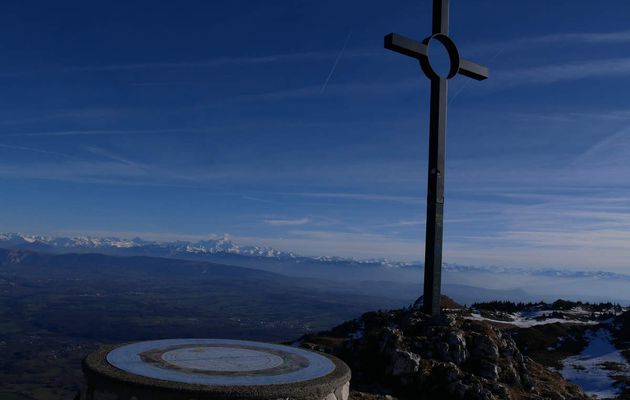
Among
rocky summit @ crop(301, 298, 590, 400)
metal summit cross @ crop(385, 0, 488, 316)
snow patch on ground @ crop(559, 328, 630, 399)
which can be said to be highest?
metal summit cross @ crop(385, 0, 488, 316)

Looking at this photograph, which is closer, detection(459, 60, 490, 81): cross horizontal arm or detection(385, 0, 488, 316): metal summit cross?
detection(385, 0, 488, 316): metal summit cross

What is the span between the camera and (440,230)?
53.3 feet

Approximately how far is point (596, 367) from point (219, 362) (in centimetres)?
1892

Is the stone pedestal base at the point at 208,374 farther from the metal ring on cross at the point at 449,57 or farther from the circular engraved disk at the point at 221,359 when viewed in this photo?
the metal ring on cross at the point at 449,57

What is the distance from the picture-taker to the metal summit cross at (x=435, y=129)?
1609 cm

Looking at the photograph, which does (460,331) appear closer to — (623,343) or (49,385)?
(623,343)

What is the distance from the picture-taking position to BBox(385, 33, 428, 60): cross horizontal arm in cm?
1548

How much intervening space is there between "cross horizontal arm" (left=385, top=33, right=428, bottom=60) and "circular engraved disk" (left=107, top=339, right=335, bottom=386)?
381 inches

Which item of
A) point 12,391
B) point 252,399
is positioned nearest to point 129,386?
point 252,399

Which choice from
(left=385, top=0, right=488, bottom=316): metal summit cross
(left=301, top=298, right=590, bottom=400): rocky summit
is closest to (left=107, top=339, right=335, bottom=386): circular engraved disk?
(left=301, top=298, right=590, bottom=400): rocky summit

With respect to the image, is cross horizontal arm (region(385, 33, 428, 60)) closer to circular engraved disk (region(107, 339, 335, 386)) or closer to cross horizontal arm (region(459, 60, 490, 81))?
cross horizontal arm (region(459, 60, 490, 81))

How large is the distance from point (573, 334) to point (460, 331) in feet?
52.8

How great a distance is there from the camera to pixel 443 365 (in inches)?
572

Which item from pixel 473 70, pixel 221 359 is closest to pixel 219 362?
pixel 221 359
